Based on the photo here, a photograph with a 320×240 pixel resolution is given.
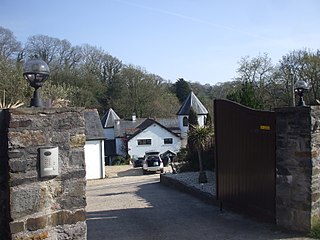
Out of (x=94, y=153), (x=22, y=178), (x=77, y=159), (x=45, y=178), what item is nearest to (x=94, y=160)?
(x=94, y=153)

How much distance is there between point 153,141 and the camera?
131ft

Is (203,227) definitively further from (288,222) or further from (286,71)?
(286,71)

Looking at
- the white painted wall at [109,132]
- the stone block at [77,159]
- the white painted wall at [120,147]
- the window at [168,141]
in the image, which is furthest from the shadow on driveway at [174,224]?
the white painted wall at [109,132]

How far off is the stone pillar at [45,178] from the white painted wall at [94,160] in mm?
23426

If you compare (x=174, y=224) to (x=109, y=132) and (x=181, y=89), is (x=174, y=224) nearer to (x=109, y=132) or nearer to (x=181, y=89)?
(x=109, y=132)

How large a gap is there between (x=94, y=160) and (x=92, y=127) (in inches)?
105

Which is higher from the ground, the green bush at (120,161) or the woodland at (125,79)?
the woodland at (125,79)

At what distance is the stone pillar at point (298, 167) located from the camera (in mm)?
5805

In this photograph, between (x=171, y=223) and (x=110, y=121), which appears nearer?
(x=171, y=223)

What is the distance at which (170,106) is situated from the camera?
154 feet

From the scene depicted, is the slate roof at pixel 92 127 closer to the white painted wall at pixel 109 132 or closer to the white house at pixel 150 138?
the white house at pixel 150 138

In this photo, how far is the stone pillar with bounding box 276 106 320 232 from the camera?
5805 millimetres

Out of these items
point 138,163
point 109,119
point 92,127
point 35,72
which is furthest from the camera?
point 109,119

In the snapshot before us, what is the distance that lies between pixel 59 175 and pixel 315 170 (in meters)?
4.06
